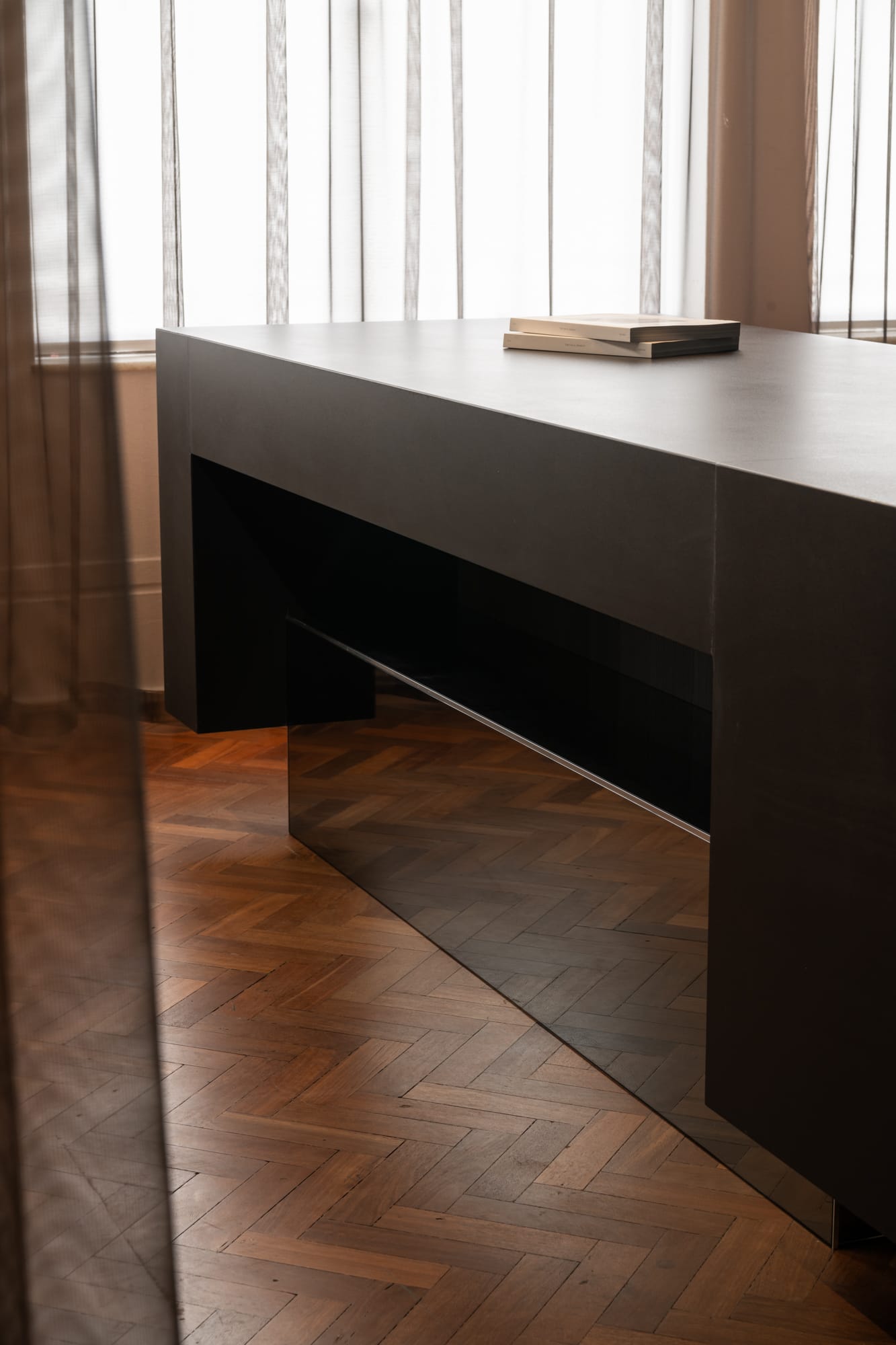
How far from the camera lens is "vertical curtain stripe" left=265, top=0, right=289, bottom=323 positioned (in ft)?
9.74

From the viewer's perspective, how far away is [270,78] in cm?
298

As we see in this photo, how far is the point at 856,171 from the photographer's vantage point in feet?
11.4

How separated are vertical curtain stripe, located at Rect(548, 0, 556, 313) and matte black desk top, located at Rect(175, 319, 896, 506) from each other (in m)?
0.94

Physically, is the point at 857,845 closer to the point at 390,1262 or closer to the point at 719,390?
the point at 390,1262

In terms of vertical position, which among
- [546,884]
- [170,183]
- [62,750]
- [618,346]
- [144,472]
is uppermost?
[170,183]

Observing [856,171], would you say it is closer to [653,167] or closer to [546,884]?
[653,167]

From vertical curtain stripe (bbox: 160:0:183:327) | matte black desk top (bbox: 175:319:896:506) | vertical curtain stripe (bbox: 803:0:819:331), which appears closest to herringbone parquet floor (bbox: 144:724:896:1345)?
matte black desk top (bbox: 175:319:896:506)

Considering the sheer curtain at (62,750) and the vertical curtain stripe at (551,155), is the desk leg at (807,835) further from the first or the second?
the vertical curtain stripe at (551,155)

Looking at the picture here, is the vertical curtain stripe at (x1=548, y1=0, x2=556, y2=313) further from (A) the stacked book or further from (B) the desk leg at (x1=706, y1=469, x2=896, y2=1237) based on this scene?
(B) the desk leg at (x1=706, y1=469, x2=896, y2=1237)

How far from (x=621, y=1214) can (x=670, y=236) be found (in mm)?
2494

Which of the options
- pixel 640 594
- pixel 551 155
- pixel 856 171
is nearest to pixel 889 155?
pixel 856 171

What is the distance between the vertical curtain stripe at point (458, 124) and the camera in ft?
10.1

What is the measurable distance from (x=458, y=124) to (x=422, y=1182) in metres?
2.31

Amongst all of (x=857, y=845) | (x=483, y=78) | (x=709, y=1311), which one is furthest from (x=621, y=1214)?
(x=483, y=78)
